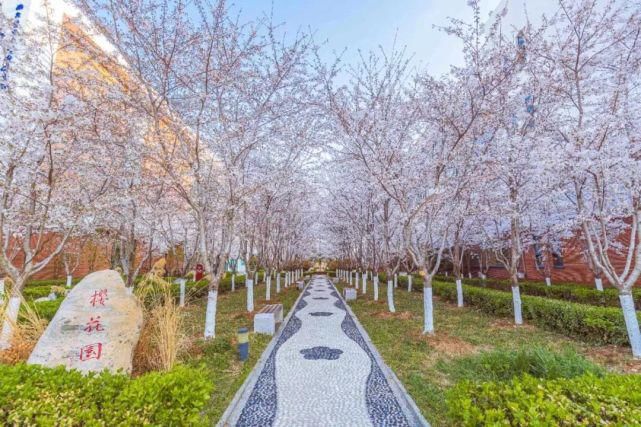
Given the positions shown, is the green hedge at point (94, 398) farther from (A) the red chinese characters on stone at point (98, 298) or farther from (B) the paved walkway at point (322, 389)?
(A) the red chinese characters on stone at point (98, 298)

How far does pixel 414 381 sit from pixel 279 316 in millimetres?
6230

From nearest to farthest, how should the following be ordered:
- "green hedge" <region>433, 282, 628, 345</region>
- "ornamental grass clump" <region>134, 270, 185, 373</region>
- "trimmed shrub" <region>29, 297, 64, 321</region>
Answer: "ornamental grass clump" <region>134, 270, 185, 373</region> → "trimmed shrub" <region>29, 297, 64, 321</region> → "green hedge" <region>433, 282, 628, 345</region>

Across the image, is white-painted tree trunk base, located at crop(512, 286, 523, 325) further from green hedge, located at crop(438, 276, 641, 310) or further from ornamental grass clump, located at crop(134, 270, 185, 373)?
ornamental grass clump, located at crop(134, 270, 185, 373)

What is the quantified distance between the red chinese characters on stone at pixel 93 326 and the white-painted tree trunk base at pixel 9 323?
1710 millimetres

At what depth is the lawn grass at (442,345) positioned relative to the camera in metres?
5.14

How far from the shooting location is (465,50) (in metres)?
7.57

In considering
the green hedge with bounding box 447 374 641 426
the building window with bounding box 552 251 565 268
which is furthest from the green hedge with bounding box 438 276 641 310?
the green hedge with bounding box 447 374 641 426

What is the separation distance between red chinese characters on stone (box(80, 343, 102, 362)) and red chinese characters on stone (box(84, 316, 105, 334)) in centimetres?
22

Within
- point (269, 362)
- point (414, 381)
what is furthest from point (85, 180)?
point (414, 381)

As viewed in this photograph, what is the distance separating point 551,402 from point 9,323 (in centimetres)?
793

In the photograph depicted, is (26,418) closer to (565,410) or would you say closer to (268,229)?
(565,410)

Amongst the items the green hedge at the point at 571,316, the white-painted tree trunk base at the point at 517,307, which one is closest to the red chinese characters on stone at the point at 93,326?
the green hedge at the point at 571,316

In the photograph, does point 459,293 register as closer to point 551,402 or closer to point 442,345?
point 442,345

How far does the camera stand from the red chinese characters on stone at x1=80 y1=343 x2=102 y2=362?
175 inches
